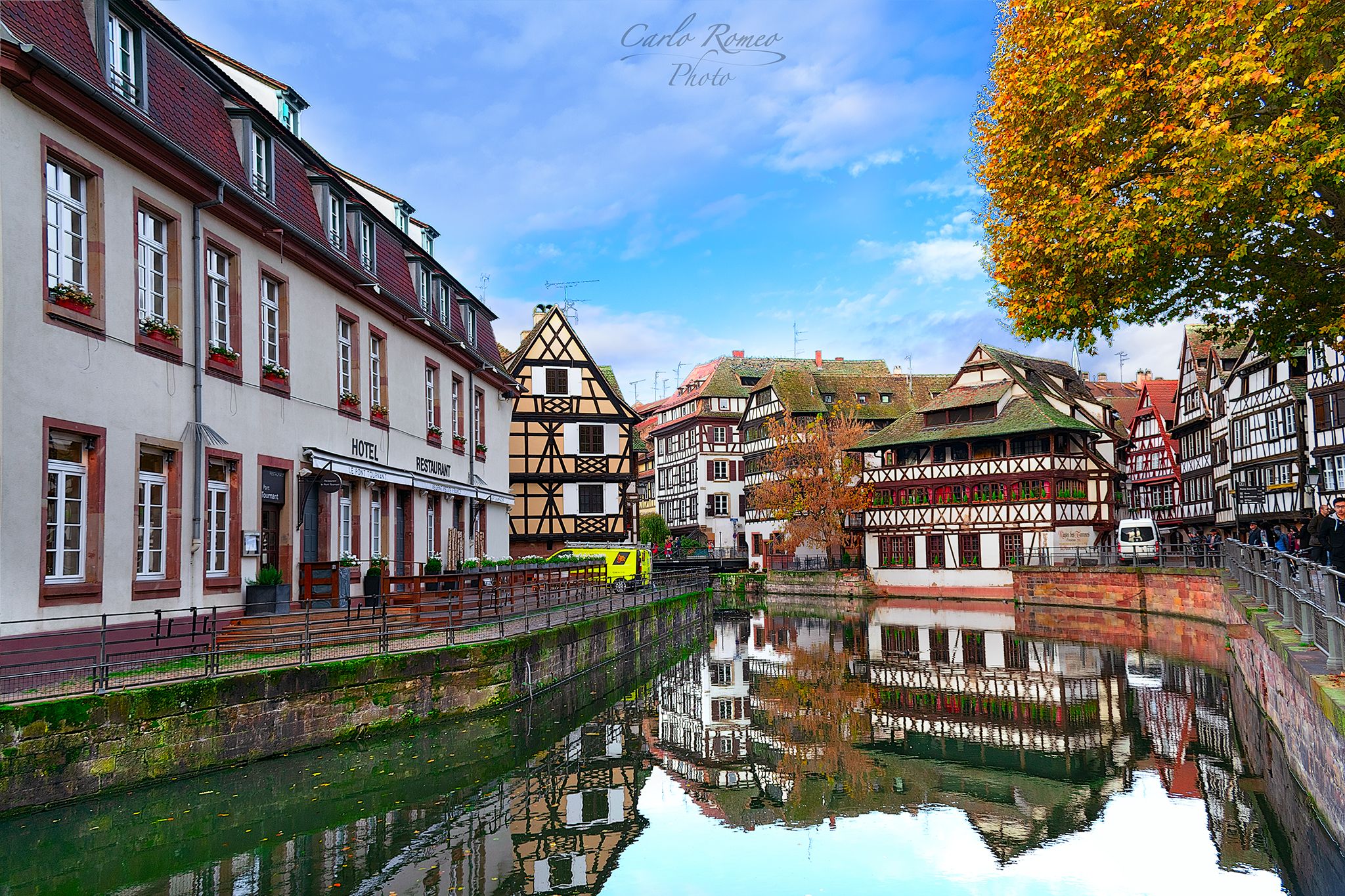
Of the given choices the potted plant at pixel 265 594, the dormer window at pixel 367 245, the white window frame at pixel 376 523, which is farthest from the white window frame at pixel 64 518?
the dormer window at pixel 367 245

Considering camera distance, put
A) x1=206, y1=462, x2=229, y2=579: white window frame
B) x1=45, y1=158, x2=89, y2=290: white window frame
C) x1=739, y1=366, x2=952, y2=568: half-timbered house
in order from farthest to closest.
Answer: x1=739, y1=366, x2=952, y2=568: half-timbered house → x1=206, y1=462, x2=229, y2=579: white window frame → x1=45, y1=158, x2=89, y2=290: white window frame

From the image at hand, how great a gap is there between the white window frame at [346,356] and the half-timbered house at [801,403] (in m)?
41.0

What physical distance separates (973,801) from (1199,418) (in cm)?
5043

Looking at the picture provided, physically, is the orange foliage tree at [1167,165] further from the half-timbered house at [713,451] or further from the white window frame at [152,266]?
the half-timbered house at [713,451]

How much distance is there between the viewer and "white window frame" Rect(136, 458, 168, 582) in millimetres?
14359

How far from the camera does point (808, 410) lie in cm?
6444

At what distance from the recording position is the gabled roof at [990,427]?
48.6 m

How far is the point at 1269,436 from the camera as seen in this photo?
1805 inches

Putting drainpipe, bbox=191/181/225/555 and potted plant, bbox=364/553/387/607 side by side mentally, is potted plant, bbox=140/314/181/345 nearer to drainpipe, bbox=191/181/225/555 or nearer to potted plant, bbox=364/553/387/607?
drainpipe, bbox=191/181/225/555

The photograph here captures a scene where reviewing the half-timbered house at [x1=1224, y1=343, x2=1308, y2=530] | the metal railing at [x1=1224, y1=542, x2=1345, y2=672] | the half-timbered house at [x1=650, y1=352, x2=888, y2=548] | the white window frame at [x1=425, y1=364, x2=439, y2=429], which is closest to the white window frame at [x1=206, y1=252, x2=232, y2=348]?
the white window frame at [x1=425, y1=364, x2=439, y2=429]

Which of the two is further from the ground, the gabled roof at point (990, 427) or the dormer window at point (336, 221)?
the dormer window at point (336, 221)

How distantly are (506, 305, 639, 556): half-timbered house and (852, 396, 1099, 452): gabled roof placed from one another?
15.0 meters

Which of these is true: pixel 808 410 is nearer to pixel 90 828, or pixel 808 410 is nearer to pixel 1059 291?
pixel 1059 291

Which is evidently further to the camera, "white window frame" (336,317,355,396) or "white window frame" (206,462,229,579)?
"white window frame" (336,317,355,396)
